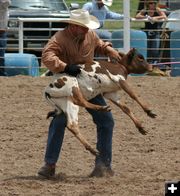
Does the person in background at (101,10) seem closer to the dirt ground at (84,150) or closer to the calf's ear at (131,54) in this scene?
the dirt ground at (84,150)

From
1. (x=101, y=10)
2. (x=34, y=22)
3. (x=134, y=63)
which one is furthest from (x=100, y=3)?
(x=134, y=63)

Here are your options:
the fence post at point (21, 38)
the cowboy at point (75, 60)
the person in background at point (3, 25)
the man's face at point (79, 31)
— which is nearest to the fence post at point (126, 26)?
the fence post at point (21, 38)

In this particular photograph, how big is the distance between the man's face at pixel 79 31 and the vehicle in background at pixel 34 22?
26.0ft

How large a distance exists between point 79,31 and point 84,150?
1.87 m

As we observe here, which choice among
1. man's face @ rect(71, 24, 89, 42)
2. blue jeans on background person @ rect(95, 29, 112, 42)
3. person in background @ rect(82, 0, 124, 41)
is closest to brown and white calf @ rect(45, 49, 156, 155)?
man's face @ rect(71, 24, 89, 42)

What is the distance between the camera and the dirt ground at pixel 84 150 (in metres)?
7.46

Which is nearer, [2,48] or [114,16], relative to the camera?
[2,48]

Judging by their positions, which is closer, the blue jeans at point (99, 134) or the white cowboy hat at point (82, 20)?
the white cowboy hat at point (82, 20)

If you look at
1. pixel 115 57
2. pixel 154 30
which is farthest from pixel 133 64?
pixel 154 30

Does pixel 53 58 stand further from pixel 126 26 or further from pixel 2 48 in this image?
pixel 126 26

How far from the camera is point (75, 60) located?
7.80 m

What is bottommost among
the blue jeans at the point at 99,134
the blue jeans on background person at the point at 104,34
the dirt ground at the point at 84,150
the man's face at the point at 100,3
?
the dirt ground at the point at 84,150

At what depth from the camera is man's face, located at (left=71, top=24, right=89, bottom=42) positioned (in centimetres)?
770

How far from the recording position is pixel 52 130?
785cm
